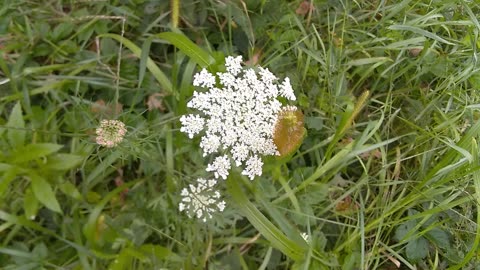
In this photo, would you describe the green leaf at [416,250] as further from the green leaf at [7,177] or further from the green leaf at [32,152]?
the green leaf at [7,177]

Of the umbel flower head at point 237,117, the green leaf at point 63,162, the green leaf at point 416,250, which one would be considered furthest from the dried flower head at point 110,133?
the green leaf at point 416,250

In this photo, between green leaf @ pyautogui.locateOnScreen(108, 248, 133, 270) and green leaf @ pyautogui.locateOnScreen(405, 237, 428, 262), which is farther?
green leaf @ pyautogui.locateOnScreen(405, 237, 428, 262)

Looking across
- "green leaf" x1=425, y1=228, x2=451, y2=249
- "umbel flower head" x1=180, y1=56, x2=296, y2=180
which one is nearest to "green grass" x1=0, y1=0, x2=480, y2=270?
"green leaf" x1=425, y1=228, x2=451, y2=249

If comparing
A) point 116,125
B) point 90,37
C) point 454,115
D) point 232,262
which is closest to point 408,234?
point 454,115

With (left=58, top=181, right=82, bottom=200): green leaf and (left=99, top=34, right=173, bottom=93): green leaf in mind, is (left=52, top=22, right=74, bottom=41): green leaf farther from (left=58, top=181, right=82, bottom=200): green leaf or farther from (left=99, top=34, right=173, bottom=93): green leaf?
(left=58, top=181, right=82, bottom=200): green leaf

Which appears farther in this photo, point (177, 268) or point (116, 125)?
point (177, 268)

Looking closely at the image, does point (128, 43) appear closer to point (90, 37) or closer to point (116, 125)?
point (90, 37)

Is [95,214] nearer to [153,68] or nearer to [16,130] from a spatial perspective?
[16,130]
